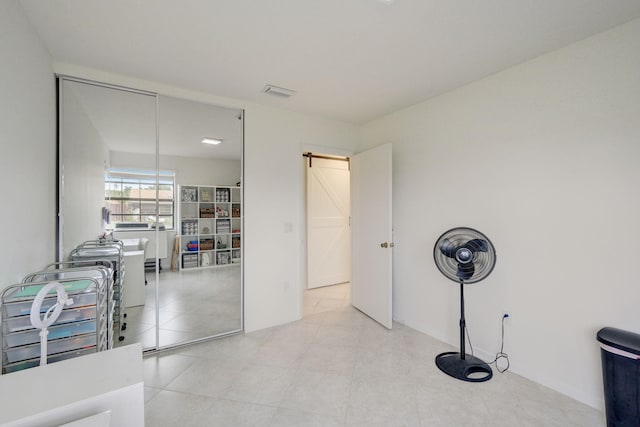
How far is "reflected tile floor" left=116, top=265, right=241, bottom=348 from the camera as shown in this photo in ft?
8.86

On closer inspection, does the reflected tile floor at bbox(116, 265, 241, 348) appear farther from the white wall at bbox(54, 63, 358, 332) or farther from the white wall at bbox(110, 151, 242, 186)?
the white wall at bbox(110, 151, 242, 186)

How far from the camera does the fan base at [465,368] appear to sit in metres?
2.23

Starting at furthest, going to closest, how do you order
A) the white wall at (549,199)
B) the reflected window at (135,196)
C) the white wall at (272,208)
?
the white wall at (272,208) → the reflected window at (135,196) → the white wall at (549,199)

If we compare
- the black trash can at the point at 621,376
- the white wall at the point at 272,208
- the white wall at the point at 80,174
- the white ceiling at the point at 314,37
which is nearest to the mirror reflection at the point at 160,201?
the white wall at the point at 80,174

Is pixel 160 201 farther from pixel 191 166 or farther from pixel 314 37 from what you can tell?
pixel 314 37

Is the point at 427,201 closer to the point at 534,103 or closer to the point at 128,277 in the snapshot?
the point at 534,103

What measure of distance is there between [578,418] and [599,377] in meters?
0.31

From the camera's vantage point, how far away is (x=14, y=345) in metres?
1.47

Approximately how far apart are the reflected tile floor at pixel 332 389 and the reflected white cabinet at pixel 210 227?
2.83 ft

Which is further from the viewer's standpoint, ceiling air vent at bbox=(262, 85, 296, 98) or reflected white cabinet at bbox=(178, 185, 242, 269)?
reflected white cabinet at bbox=(178, 185, 242, 269)

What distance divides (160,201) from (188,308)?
3.91ft

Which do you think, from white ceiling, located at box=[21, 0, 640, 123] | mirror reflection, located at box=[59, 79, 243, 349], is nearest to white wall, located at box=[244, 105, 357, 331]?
mirror reflection, located at box=[59, 79, 243, 349]

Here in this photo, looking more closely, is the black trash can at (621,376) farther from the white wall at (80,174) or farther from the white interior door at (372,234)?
the white wall at (80,174)

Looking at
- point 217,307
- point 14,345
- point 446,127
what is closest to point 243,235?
point 217,307
